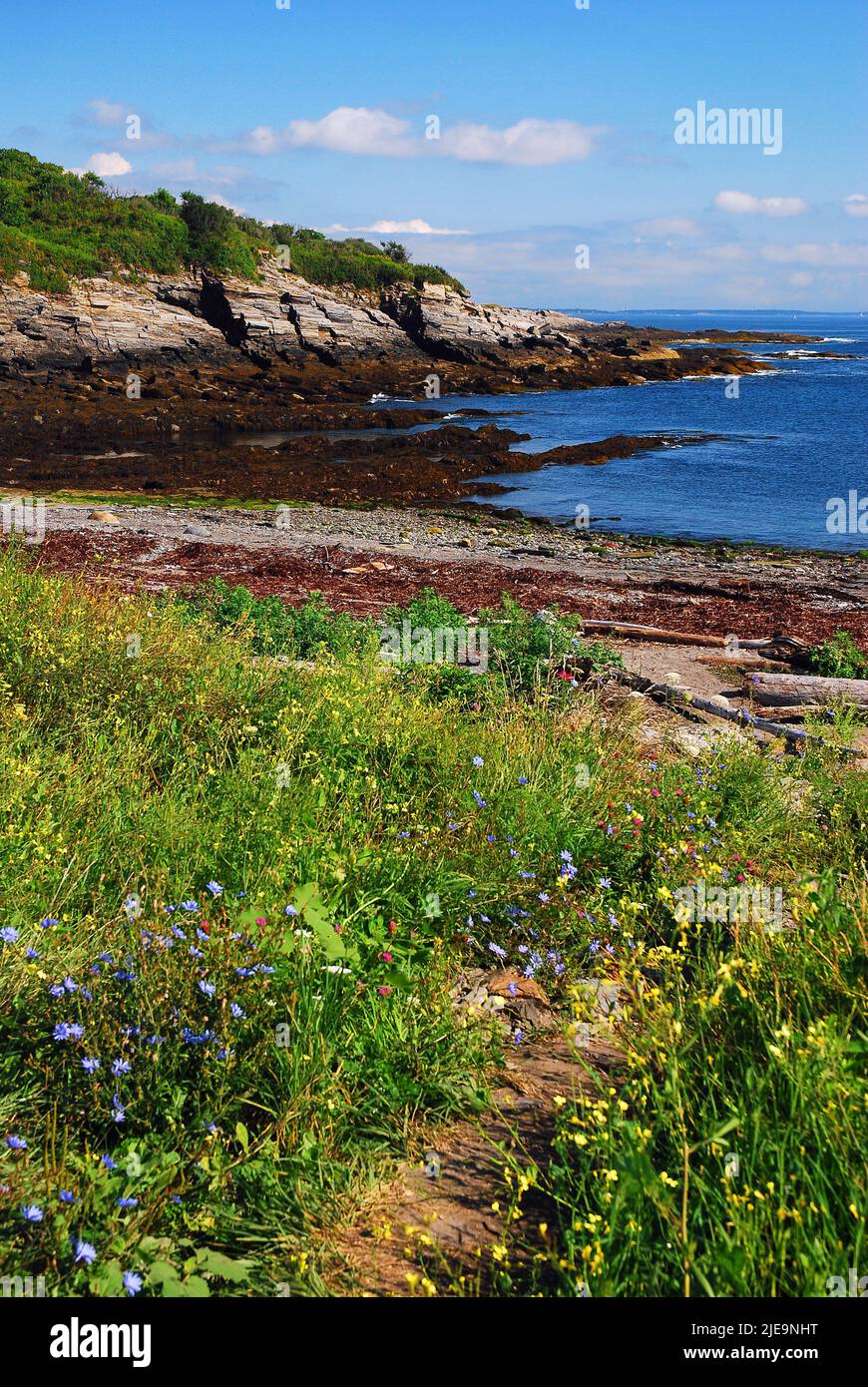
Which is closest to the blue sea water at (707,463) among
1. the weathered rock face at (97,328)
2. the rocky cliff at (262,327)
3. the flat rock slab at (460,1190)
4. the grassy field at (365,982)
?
the rocky cliff at (262,327)

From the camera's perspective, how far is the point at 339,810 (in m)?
4.37

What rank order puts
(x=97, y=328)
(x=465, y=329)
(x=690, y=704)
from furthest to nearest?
(x=465, y=329), (x=97, y=328), (x=690, y=704)

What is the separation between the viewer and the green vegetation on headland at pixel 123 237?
165 ft

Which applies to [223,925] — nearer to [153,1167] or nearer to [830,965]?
[153,1167]

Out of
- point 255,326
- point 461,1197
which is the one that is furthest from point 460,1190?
point 255,326

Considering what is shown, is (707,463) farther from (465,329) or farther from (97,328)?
(465,329)

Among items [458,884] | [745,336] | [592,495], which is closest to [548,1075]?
[458,884]

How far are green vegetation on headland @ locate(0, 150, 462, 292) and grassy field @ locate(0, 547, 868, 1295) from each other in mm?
52836

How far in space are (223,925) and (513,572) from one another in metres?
15.6

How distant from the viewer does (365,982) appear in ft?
11.2

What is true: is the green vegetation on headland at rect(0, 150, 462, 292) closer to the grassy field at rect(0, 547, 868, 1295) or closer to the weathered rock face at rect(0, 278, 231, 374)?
the weathered rock face at rect(0, 278, 231, 374)

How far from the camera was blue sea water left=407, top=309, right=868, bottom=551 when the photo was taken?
1030 inches

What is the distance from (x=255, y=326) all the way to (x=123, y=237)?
31.0 ft

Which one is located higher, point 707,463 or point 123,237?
point 123,237
